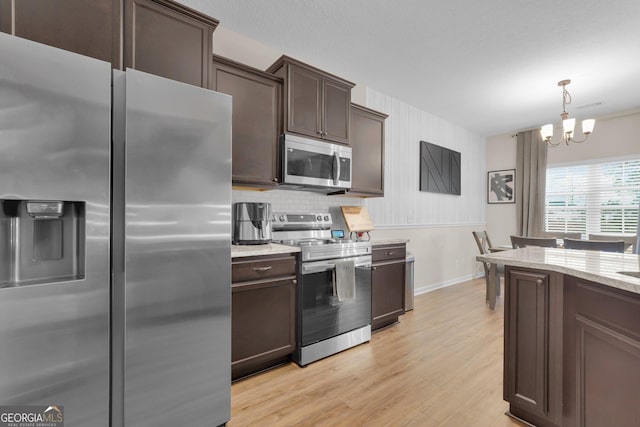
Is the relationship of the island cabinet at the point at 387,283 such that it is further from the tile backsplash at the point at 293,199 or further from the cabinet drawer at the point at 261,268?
the cabinet drawer at the point at 261,268

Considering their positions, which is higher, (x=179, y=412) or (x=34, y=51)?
(x=34, y=51)

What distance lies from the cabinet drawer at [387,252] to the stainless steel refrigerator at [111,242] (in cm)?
168

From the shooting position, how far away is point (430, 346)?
8.46 ft

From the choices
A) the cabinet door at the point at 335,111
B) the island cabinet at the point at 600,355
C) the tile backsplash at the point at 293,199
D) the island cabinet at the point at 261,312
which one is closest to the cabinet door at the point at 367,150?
the cabinet door at the point at 335,111

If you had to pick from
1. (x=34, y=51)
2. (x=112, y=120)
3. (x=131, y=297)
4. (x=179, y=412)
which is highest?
(x=34, y=51)

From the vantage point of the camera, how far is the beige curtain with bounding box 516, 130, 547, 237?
16.7 ft

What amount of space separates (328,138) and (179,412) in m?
2.28

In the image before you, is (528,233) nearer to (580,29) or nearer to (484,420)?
(580,29)

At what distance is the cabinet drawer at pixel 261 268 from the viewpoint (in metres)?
1.94

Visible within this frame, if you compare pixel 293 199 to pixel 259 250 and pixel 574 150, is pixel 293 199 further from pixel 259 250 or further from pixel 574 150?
pixel 574 150

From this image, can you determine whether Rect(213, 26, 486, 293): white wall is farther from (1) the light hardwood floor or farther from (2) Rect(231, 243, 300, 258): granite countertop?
(1) the light hardwood floor

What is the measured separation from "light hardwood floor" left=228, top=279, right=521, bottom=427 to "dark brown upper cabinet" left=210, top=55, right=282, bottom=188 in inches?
59.2

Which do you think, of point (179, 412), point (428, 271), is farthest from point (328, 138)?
point (428, 271)

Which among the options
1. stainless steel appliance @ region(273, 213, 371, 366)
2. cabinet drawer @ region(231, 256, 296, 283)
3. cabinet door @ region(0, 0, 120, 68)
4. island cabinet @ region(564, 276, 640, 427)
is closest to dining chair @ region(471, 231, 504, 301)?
stainless steel appliance @ region(273, 213, 371, 366)
